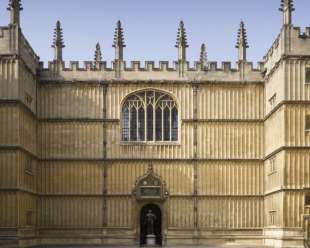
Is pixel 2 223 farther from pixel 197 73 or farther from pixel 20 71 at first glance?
pixel 197 73

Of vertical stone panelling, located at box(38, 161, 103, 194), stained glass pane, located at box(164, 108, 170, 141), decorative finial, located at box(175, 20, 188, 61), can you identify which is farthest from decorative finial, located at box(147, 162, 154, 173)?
decorative finial, located at box(175, 20, 188, 61)

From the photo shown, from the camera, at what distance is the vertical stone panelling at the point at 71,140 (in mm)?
51812

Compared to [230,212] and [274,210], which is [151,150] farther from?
[274,210]

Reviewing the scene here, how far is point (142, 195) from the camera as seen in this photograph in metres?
51.8

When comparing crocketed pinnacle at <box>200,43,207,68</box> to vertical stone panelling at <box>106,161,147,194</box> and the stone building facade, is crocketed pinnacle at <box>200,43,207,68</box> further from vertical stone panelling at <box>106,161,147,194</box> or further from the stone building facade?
vertical stone panelling at <box>106,161,147,194</box>

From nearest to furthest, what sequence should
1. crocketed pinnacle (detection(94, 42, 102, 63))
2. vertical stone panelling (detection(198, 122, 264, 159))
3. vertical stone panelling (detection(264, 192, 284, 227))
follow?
vertical stone panelling (detection(264, 192, 284, 227)) → vertical stone panelling (detection(198, 122, 264, 159)) → crocketed pinnacle (detection(94, 42, 102, 63))

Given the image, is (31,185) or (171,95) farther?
(171,95)

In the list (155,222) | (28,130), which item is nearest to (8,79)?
(28,130)

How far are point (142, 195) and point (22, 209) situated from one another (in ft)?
30.1

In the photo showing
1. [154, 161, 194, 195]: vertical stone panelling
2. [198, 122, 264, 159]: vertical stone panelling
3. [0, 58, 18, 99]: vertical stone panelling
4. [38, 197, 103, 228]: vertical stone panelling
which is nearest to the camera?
[0, 58, 18, 99]: vertical stone panelling

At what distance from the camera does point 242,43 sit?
52.7 meters

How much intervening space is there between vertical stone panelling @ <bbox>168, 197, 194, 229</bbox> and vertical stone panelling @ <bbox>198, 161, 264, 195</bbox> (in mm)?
1148

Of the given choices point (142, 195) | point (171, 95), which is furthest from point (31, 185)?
point (171, 95)

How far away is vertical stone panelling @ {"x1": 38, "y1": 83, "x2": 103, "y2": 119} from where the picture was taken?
52.0 metres
